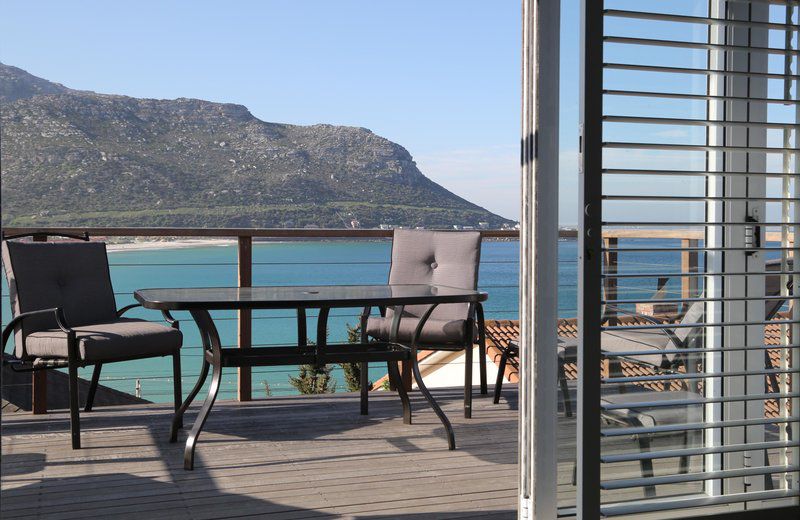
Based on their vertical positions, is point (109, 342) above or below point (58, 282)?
below

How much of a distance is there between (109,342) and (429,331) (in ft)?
5.49

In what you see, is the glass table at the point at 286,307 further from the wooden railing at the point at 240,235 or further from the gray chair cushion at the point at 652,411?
the gray chair cushion at the point at 652,411

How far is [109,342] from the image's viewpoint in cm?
367

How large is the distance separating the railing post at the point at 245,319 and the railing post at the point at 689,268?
2.80 meters

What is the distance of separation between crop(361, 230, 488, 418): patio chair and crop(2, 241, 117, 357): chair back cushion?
1.46 m

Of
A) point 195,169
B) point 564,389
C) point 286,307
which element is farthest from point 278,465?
point 195,169

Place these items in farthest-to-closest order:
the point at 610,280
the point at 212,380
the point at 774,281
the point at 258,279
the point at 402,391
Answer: the point at 258,279, the point at 402,391, the point at 212,380, the point at 774,281, the point at 610,280

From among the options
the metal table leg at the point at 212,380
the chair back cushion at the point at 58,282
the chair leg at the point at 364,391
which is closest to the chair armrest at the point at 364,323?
the chair leg at the point at 364,391

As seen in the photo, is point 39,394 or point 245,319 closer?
point 39,394

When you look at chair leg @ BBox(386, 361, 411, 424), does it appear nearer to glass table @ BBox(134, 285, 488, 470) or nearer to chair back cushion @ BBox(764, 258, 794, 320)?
glass table @ BBox(134, 285, 488, 470)

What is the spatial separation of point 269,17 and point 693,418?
3889 centimetres

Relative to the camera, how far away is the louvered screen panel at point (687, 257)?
222 centimetres

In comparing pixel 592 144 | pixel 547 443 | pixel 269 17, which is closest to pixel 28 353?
pixel 547 443

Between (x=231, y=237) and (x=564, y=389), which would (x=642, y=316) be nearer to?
(x=564, y=389)
